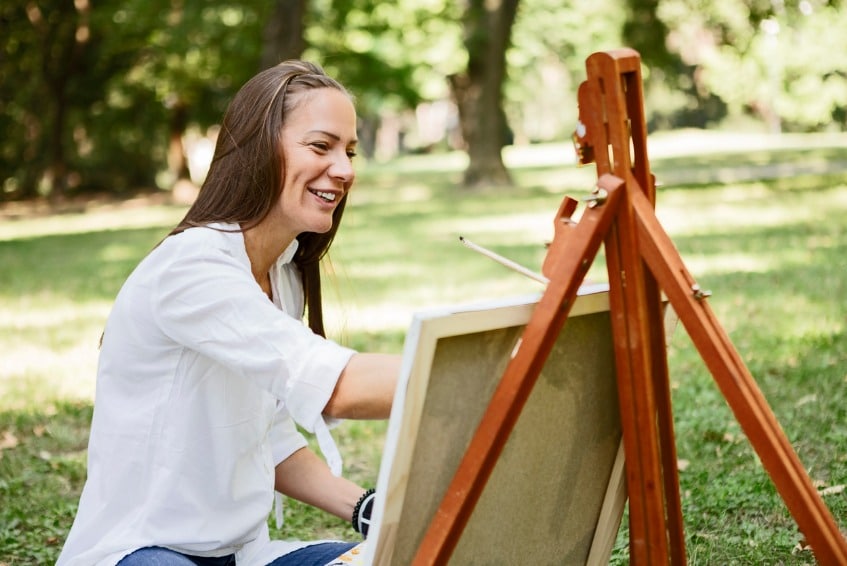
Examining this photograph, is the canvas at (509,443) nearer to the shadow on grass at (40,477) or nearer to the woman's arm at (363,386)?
the woman's arm at (363,386)

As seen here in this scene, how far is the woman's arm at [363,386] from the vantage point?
1.85m

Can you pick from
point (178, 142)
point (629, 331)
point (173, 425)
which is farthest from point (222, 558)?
point (178, 142)

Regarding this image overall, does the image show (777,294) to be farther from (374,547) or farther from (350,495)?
(374,547)

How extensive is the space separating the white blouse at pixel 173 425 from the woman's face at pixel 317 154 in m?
0.16

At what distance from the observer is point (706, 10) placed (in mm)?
21203

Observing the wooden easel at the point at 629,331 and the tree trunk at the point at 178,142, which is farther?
the tree trunk at the point at 178,142

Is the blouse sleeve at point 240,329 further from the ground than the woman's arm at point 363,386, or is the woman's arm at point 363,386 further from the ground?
the blouse sleeve at point 240,329

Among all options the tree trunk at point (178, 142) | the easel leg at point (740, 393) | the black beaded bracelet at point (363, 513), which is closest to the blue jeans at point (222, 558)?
the black beaded bracelet at point (363, 513)

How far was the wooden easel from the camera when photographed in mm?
1711

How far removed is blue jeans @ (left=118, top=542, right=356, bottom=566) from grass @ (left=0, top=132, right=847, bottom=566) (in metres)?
0.60

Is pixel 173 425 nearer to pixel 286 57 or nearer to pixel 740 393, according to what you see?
pixel 740 393

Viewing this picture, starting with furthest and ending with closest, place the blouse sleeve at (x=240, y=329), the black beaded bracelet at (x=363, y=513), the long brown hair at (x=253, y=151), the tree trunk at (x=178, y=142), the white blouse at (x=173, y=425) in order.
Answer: the tree trunk at (x=178, y=142) < the black beaded bracelet at (x=363, y=513) < the long brown hair at (x=253, y=151) < the white blouse at (x=173, y=425) < the blouse sleeve at (x=240, y=329)

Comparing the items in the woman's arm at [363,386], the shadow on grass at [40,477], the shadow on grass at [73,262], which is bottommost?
the shadow on grass at [40,477]

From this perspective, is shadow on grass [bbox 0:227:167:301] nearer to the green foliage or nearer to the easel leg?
the easel leg
